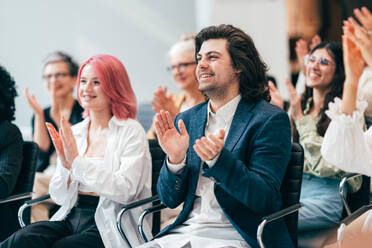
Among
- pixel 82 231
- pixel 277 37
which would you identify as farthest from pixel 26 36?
pixel 82 231

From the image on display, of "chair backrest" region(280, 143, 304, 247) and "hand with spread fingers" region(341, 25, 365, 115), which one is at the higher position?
"hand with spread fingers" region(341, 25, 365, 115)

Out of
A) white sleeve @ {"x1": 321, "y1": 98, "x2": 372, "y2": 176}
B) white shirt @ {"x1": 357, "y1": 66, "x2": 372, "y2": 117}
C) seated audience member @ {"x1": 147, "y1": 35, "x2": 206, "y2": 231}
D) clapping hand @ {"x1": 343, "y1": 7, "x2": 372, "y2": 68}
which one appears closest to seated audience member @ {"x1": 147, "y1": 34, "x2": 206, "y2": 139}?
seated audience member @ {"x1": 147, "y1": 35, "x2": 206, "y2": 231}

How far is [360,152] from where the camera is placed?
1.92 metres

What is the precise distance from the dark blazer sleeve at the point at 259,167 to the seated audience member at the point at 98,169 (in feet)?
2.00

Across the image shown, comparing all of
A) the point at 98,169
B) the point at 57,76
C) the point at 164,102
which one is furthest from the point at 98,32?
the point at 98,169

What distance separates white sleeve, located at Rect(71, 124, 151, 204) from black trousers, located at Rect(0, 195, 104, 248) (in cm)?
18

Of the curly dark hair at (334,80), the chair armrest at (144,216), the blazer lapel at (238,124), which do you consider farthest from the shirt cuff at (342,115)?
the chair armrest at (144,216)

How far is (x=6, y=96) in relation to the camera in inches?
106

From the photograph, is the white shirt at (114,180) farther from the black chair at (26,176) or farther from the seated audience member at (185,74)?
the seated audience member at (185,74)

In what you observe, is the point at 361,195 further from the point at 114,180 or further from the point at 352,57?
the point at 114,180

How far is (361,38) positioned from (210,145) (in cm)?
107

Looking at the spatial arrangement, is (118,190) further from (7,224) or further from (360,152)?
(360,152)

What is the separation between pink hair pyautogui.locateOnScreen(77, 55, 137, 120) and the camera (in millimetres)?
2451

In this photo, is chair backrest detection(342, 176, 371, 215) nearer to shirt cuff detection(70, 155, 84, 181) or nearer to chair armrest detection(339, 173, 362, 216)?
chair armrest detection(339, 173, 362, 216)
